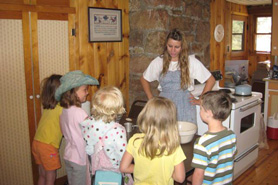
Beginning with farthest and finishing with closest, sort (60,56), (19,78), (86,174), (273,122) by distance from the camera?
(273,122) < (60,56) < (19,78) < (86,174)

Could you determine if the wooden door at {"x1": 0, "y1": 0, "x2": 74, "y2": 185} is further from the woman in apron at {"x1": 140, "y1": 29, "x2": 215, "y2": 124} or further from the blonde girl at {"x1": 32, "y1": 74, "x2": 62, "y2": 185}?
the woman in apron at {"x1": 140, "y1": 29, "x2": 215, "y2": 124}

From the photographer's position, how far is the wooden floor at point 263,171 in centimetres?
302

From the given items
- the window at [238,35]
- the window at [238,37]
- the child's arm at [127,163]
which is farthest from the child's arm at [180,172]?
the window at [238,35]

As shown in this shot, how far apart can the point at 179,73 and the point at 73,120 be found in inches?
39.8

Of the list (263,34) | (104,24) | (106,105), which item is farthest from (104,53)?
(263,34)

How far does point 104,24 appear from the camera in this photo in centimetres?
301

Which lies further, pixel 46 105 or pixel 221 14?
pixel 221 14

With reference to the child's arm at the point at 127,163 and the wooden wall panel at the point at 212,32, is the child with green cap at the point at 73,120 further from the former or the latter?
the wooden wall panel at the point at 212,32

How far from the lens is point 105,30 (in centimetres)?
303

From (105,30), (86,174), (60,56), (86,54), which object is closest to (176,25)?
(105,30)

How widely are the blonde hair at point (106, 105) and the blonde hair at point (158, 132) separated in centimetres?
30

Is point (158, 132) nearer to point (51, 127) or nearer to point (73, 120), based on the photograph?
point (73, 120)

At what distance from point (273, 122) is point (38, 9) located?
3.33 metres

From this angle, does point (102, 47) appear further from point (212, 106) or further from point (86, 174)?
point (212, 106)
